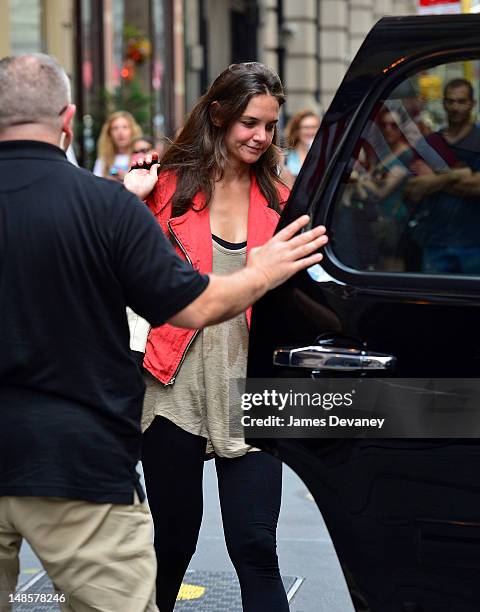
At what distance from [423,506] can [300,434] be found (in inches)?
13.1

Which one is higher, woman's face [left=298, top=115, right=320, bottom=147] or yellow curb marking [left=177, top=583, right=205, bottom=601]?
woman's face [left=298, top=115, right=320, bottom=147]

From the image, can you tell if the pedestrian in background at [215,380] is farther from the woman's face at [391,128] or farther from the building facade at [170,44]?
the building facade at [170,44]

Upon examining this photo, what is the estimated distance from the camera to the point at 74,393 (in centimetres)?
288

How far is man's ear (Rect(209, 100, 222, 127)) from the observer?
3.97m

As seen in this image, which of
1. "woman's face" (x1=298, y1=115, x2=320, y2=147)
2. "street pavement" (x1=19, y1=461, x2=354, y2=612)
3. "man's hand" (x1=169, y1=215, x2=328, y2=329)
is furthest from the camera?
"woman's face" (x1=298, y1=115, x2=320, y2=147)

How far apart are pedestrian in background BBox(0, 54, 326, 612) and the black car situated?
324 mm

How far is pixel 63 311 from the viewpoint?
2871 mm

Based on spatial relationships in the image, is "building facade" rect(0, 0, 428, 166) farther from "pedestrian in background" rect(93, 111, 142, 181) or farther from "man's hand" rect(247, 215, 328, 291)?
"man's hand" rect(247, 215, 328, 291)

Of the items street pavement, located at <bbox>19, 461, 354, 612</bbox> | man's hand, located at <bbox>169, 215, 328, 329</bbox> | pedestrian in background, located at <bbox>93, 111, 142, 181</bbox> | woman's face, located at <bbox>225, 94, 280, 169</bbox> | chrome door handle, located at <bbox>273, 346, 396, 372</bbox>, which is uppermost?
woman's face, located at <bbox>225, 94, 280, 169</bbox>

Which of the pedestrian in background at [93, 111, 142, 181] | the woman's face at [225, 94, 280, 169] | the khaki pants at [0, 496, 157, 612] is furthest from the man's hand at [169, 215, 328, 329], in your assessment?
the pedestrian in background at [93, 111, 142, 181]

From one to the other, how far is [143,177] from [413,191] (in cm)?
100

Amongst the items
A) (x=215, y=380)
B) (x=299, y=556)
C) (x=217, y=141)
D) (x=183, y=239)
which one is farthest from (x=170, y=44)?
(x=215, y=380)

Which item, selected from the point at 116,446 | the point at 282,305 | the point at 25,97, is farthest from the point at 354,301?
the point at 25,97

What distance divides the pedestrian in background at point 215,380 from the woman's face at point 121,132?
6.59 meters
